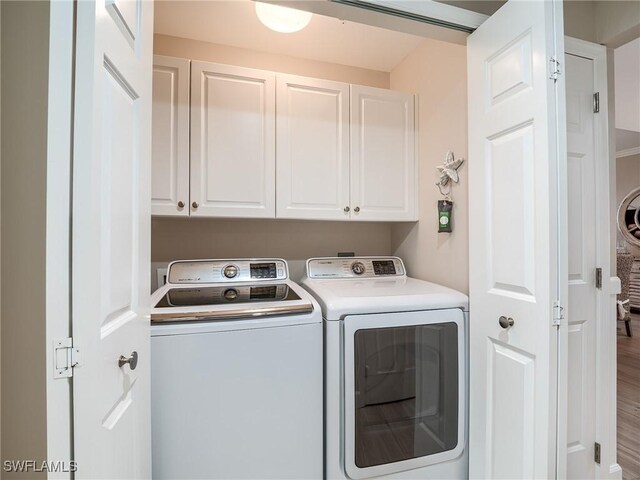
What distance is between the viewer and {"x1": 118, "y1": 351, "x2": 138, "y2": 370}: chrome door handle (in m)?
0.77

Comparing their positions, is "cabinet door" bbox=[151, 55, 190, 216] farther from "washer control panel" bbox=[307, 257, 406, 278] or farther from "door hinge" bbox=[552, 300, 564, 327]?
"door hinge" bbox=[552, 300, 564, 327]

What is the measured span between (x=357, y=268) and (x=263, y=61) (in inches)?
60.8

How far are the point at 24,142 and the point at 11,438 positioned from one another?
68cm

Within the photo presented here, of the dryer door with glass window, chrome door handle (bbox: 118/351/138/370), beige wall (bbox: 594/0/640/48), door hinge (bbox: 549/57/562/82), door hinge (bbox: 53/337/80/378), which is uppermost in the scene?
beige wall (bbox: 594/0/640/48)

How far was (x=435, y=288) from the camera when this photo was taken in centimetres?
158

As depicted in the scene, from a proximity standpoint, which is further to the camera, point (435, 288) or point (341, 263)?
point (341, 263)

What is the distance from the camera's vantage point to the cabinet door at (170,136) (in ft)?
5.16

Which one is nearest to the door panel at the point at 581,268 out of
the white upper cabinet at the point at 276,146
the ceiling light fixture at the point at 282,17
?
the white upper cabinet at the point at 276,146

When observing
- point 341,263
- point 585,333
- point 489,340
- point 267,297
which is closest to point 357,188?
point 341,263

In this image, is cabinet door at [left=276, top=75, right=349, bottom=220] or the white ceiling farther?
cabinet door at [left=276, top=75, right=349, bottom=220]

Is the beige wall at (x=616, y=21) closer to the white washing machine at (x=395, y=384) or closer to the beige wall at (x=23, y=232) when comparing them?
the white washing machine at (x=395, y=384)

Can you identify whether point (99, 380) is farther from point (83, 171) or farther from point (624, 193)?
point (624, 193)

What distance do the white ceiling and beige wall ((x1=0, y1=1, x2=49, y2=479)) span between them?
119 centimetres

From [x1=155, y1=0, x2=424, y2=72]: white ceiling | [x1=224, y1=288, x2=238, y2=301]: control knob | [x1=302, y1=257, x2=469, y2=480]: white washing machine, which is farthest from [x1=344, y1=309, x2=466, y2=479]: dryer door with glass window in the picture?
[x1=155, y1=0, x2=424, y2=72]: white ceiling
